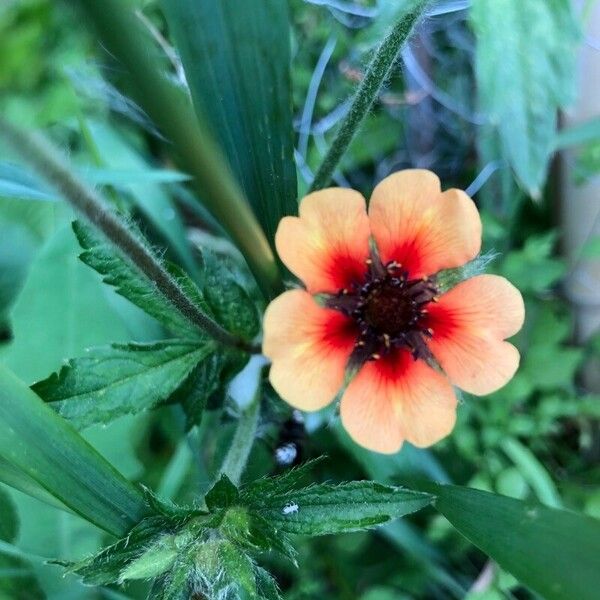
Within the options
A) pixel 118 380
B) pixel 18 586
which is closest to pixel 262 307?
pixel 118 380

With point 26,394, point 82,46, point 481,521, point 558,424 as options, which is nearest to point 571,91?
point 481,521

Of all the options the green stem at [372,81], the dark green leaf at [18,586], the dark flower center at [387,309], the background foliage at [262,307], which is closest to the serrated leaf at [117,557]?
the background foliage at [262,307]

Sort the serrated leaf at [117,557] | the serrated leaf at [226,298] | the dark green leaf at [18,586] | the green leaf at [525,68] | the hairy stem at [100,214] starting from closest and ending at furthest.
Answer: the hairy stem at [100,214]
the green leaf at [525,68]
the serrated leaf at [117,557]
the serrated leaf at [226,298]
the dark green leaf at [18,586]

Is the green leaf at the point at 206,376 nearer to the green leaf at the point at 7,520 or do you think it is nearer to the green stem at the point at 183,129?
the green stem at the point at 183,129

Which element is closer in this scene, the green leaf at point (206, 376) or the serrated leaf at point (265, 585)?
the serrated leaf at point (265, 585)

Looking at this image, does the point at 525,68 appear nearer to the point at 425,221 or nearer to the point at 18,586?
the point at 425,221
